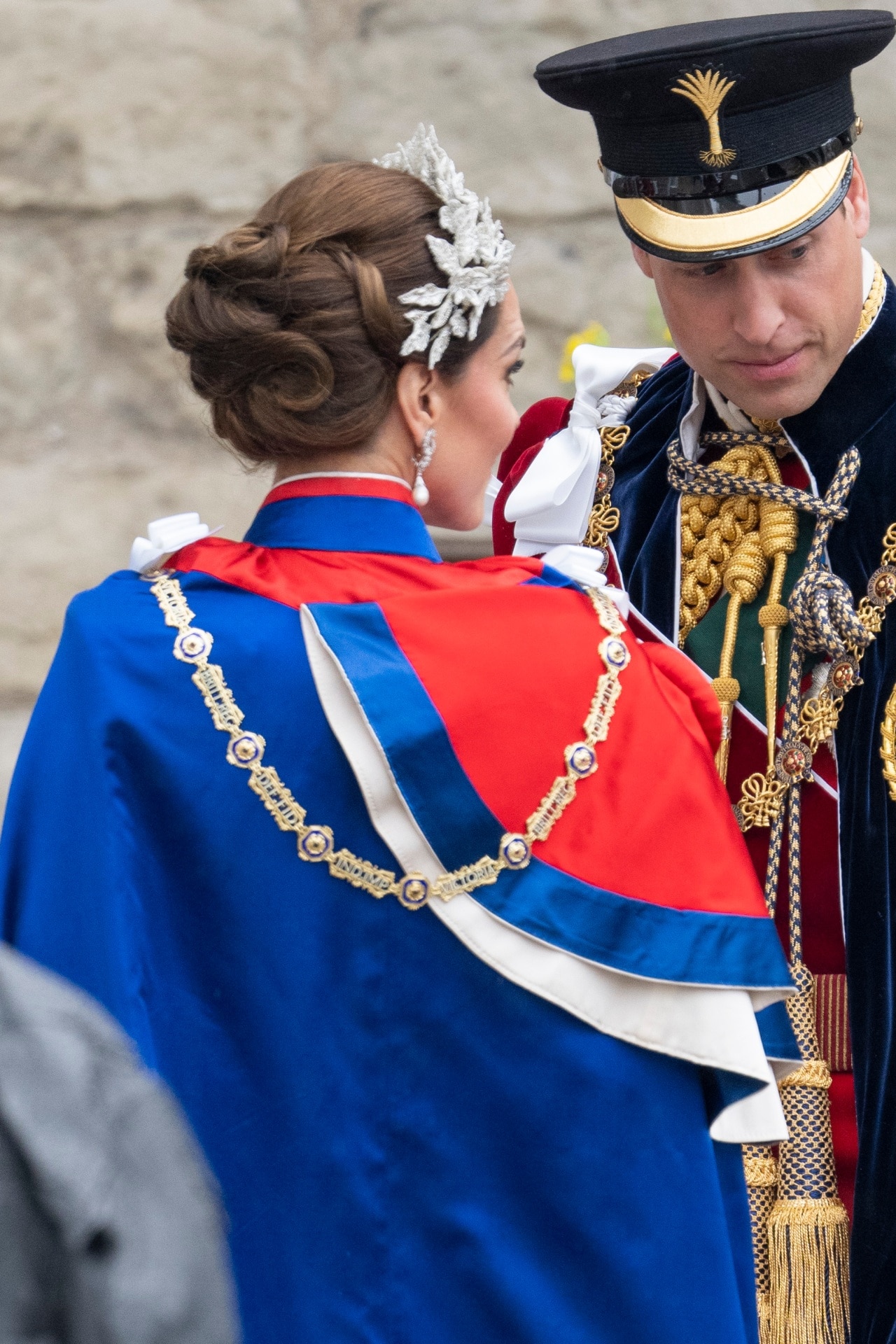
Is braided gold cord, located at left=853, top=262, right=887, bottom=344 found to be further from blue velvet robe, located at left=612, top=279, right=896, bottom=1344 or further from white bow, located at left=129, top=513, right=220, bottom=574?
white bow, located at left=129, top=513, right=220, bottom=574

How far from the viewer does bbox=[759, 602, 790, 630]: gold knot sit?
1868 millimetres

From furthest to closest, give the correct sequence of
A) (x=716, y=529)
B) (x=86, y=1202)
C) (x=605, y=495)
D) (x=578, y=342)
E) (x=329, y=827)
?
(x=578, y=342) < (x=605, y=495) < (x=716, y=529) < (x=329, y=827) < (x=86, y=1202)

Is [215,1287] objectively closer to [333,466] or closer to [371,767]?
[371,767]

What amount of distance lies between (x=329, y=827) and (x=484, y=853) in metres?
0.13

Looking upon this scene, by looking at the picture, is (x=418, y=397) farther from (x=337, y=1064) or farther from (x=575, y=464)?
(x=337, y=1064)

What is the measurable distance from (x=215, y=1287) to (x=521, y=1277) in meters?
Result: 0.86

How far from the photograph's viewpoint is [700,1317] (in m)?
1.54

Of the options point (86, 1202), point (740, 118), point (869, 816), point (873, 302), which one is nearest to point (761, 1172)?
point (869, 816)

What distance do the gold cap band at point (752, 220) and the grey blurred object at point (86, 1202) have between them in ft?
4.07

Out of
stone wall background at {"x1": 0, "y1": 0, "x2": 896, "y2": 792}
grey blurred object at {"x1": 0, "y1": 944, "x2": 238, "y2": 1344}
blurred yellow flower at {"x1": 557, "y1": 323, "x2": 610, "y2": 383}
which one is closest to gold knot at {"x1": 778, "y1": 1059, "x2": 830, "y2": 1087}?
grey blurred object at {"x1": 0, "y1": 944, "x2": 238, "y2": 1344}

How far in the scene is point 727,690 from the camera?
1890 mm

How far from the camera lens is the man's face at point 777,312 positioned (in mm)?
1771

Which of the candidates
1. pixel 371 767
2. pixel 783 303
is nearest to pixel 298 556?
pixel 371 767

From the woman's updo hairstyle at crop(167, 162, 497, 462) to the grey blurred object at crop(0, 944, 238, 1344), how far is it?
3.14 feet
